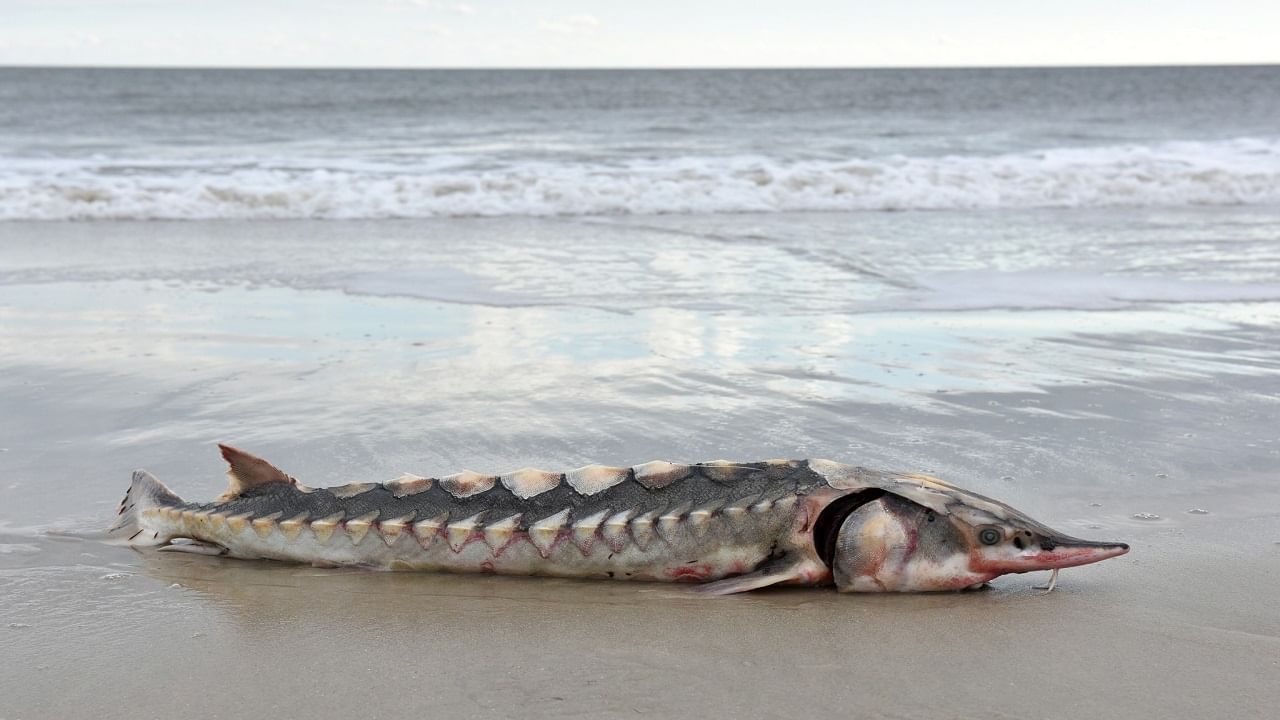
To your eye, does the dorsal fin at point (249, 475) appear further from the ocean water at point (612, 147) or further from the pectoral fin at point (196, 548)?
the ocean water at point (612, 147)

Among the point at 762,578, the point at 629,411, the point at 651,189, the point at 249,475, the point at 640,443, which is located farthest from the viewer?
the point at 651,189

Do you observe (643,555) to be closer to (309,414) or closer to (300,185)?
(309,414)

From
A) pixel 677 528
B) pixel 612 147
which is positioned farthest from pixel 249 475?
pixel 612 147

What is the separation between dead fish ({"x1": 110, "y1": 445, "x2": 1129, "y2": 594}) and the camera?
277cm

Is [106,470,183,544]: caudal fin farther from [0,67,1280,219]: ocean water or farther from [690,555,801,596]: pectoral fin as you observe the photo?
[0,67,1280,219]: ocean water

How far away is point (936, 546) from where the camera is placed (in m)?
2.79

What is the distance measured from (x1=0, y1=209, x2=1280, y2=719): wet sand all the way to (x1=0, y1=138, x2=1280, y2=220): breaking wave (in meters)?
4.57

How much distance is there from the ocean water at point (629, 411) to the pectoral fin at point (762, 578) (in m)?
0.04

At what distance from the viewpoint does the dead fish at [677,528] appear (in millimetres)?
2773

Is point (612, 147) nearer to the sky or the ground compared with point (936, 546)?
nearer to the sky

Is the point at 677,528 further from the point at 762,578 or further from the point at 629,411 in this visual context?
the point at 629,411

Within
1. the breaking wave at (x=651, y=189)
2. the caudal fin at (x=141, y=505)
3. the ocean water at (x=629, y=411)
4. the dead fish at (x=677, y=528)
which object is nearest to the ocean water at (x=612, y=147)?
the breaking wave at (x=651, y=189)

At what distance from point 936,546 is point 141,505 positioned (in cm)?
198

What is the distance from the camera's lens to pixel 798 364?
18.3 ft
